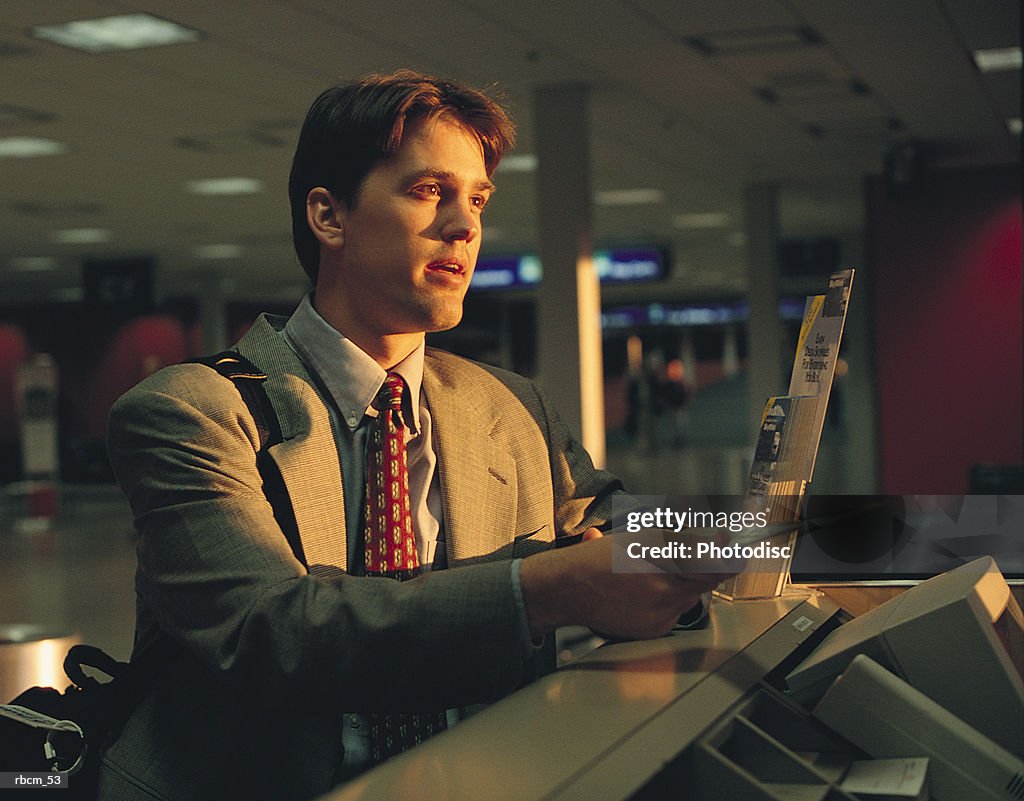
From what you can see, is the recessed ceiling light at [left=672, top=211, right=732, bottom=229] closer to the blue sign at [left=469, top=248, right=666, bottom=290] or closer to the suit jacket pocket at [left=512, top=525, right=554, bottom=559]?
the blue sign at [left=469, top=248, right=666, bottom=290]

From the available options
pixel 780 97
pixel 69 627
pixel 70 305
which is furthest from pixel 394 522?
pixel 70 305

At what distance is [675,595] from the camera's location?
49.9 inches

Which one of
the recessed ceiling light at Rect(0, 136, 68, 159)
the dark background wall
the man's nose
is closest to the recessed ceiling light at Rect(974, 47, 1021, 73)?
the dark background wall

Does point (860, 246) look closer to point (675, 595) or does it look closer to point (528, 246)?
point (528, 246)

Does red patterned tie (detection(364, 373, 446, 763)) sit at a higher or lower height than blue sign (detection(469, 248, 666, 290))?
lower

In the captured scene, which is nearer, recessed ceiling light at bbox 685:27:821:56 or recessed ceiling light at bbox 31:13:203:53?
recessed ceiling light at bbox 31:13:203:53

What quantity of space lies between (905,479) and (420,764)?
35.8 ft

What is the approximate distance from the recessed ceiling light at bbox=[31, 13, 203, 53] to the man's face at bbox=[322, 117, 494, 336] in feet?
15.1

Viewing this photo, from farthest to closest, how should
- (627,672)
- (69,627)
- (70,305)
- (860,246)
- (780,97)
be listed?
1. (70,305)
2. (860,246)
3. (780,97)
4. (69,627)
5. (627,672)

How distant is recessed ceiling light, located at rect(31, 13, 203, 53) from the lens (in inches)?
230

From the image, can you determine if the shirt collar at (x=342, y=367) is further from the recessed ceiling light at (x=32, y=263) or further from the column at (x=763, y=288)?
the recessed ceiling light at (x=32, y=263)

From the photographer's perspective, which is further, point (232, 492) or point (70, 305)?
point (70, 305)

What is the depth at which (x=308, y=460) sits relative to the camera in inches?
59.1

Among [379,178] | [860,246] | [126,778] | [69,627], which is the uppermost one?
[860,246]
